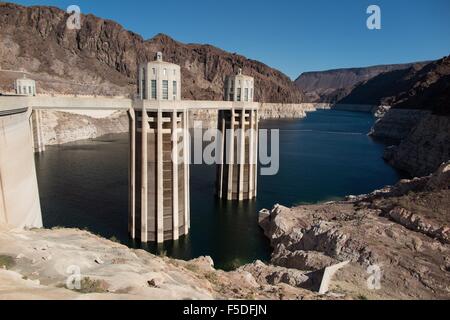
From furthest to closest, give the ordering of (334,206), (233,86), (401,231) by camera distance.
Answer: (233,86) → (334,206) → (401,231)

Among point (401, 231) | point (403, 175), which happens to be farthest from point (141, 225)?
point (403, 175)

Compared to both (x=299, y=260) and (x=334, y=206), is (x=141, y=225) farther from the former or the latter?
(x=334, y=206)

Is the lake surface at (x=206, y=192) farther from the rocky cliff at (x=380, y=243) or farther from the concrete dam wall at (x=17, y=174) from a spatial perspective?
the concrete dam wall at (x=17, y=174)

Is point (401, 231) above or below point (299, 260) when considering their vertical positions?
above

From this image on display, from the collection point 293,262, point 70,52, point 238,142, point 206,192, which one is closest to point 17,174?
point 293,262

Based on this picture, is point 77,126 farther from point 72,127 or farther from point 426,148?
point 426,148
